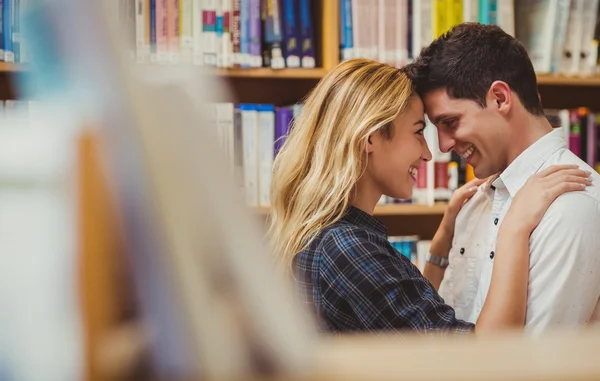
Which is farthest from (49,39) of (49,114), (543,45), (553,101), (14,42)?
(553,101)

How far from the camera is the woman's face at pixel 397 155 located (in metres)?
1.43

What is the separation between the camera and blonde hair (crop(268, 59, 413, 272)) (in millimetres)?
1354

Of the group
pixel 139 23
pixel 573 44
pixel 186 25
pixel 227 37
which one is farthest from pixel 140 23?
pixel 573 44

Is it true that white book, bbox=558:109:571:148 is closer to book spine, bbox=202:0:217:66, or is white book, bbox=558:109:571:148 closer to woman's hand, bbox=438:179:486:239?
woman's hand, bbox=438:179:486:239

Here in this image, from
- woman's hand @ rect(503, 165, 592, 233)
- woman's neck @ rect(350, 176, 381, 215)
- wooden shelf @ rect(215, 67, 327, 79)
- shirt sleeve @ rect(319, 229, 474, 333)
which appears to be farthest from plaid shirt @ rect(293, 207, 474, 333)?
wooden shelf @ rect(215, 67, 327, 79)

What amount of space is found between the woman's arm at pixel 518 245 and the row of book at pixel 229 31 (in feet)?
3.07

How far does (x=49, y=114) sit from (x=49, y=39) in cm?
4

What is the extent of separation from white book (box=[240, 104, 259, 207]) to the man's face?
65 cm

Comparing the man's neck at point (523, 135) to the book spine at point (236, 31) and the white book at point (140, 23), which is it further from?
the white book at point (140, 23)

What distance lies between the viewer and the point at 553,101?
2607mm

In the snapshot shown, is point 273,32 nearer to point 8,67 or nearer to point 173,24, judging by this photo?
point 173,24

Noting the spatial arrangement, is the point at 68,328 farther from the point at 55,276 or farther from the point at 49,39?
the point at 49,39

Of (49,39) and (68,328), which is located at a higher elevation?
(49,39)

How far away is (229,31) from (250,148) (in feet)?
1.18
